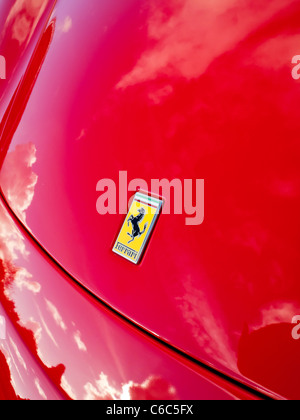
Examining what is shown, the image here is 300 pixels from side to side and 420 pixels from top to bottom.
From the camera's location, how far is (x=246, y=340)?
1.40 ft

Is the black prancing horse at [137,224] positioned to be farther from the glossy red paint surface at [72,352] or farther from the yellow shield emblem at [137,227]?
the glossy red paint surface at [72,352]

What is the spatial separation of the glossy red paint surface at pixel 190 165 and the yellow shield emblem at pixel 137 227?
1cm

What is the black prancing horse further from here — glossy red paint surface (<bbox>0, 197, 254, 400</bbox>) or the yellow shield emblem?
glossy red paint surface (<bbox>0, 197, 254, 400</bbox>)

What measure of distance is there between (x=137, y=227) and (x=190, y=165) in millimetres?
A: 125

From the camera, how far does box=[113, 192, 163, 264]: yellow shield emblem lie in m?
0.53

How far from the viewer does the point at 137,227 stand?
542 mm

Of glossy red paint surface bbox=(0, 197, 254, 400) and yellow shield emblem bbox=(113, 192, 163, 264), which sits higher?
yellow shield emblem bbox=(113, 192, 163, 264)

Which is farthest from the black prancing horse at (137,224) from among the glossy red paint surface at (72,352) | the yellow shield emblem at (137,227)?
the glossy red paint surface at (72,352)

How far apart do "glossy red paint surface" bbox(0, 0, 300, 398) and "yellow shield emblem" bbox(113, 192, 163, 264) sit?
13 millimetres

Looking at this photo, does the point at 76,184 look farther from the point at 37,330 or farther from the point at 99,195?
the point at 37,330

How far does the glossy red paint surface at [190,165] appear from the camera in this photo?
44cm

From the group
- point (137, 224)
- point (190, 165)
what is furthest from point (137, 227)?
point (190, 165)

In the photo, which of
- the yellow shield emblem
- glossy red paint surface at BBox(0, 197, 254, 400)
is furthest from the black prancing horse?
glossy red paint surface at BBox(0, 197, 254, 400)

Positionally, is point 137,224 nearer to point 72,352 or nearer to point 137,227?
point 137,227
